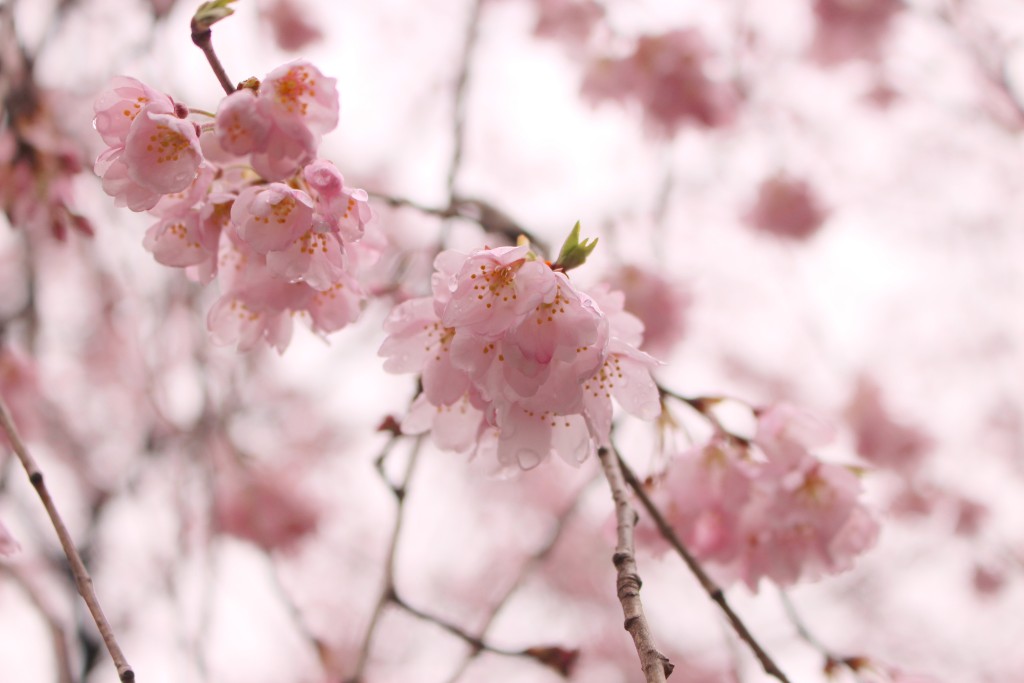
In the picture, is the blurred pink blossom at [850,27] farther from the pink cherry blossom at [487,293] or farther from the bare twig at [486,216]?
the pink cherry blossom at [487,293]

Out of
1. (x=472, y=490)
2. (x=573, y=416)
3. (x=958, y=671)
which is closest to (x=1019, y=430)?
(x=958, y=671)

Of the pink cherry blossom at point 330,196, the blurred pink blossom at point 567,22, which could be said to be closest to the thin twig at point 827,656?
the pink cherry blossom at point 330,196

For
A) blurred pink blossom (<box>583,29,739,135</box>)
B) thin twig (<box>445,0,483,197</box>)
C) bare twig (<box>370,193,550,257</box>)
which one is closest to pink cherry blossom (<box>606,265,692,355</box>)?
blurred pink blossom (<box>583,29,739,135</box>)

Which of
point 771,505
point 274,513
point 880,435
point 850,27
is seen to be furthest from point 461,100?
point 880,435

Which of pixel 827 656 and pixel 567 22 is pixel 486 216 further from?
pixel 567 22

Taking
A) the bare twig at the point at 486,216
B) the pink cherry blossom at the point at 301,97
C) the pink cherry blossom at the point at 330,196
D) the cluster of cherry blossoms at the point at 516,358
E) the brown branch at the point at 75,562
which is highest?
the bare twig at the point at 486,216

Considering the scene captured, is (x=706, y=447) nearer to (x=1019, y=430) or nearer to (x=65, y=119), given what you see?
(x=65, y=119)

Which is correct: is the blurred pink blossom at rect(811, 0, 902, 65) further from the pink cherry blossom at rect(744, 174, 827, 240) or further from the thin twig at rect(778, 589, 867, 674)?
the thin twig at rect(778, 589, 867, 674)

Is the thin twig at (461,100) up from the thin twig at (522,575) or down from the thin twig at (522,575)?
up
